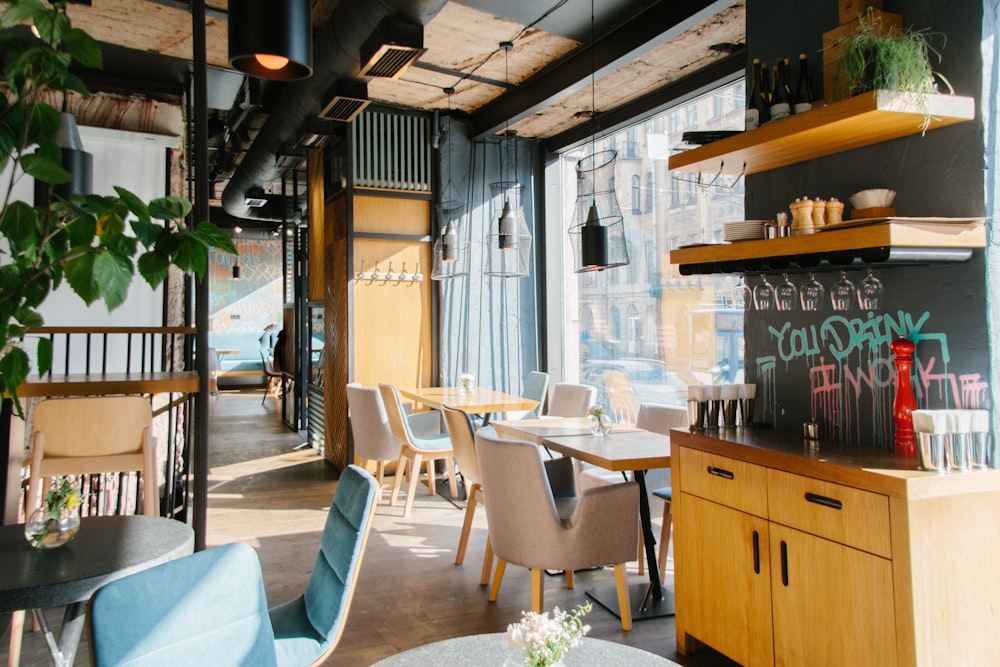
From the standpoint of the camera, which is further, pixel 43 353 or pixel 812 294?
pixel 812 294

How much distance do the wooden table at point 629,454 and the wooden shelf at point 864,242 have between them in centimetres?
102

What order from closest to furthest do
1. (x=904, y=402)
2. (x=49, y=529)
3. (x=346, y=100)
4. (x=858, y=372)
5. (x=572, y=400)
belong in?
(x=49, y=529) < (x=904, y=402) < (x=858, y=372) < (x=346, y=100) < (x=572, y=400)

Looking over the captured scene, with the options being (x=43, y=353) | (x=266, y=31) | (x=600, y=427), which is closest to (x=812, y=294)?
(x=600, y=427)

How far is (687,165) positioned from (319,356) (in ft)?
19.7

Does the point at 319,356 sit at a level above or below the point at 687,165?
below

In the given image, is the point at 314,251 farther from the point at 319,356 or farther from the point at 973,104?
the point at 973,104

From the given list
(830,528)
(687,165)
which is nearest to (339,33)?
(687,165)

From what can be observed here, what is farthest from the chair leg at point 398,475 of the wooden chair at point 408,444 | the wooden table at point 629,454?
the wooden table at point 629,454

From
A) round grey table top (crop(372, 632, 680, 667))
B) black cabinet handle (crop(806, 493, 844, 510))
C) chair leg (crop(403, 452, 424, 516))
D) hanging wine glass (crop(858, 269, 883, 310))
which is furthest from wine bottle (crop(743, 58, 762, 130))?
chair leg (crop(403, 452, 424, 516))

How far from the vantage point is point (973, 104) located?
2.45 meters

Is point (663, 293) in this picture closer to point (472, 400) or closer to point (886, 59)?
point (472, 400)

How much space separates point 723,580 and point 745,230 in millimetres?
1466

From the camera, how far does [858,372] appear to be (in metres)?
2.88

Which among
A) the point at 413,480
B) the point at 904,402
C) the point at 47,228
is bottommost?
the point at 413,480
